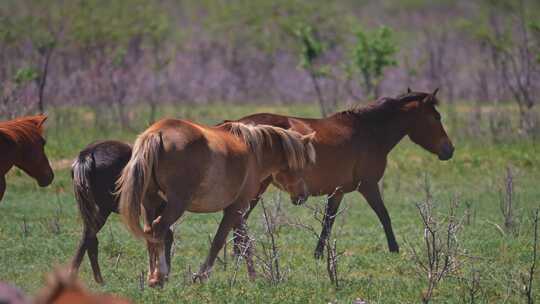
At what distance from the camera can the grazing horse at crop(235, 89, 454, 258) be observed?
1040 centimetres

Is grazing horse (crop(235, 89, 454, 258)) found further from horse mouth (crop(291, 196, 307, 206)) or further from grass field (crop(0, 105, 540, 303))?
horse mouth (crop(291, 196, 307, 206))

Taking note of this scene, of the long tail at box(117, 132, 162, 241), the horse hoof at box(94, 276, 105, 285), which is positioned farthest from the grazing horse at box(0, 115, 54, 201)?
the long tail at box(117, 132, 162, 241)

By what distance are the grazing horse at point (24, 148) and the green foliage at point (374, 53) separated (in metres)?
13.2

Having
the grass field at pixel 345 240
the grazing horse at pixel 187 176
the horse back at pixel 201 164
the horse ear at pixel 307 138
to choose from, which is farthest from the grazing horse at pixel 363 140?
the horse back at pixel 201 164

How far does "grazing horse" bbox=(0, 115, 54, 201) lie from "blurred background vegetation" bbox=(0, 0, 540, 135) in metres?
7.28

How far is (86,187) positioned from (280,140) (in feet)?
6.20

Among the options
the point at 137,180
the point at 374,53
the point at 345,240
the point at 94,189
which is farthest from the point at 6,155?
the point at 374,53

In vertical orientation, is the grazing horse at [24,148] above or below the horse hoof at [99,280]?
above

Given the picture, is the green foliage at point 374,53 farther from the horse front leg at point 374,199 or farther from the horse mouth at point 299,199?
the horse mouth at point 299,199

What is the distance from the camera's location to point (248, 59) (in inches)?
1240

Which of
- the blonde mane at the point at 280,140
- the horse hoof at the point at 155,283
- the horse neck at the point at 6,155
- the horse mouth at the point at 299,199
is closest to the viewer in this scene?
the horse hoof at the point at 155,283

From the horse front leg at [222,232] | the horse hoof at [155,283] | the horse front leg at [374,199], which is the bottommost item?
the horse front leg at [374,199]

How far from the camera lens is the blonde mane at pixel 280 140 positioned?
854cm

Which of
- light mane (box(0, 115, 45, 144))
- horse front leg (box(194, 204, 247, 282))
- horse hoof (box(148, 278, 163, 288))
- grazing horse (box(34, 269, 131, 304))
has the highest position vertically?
grazing horse (box(34, 269, 131, 304))
